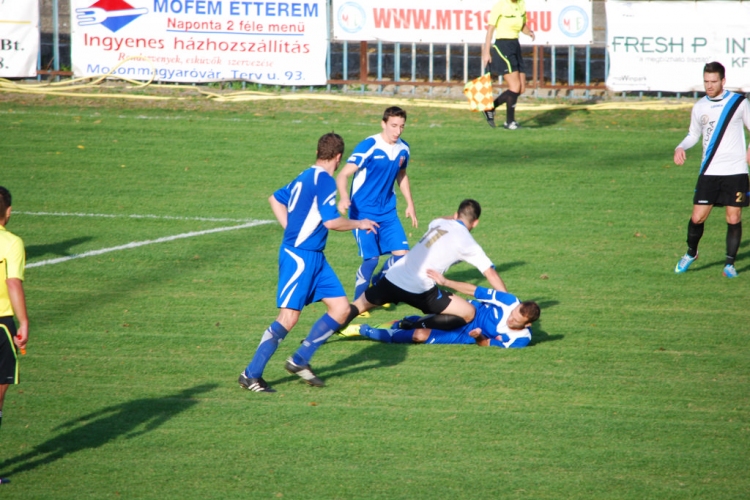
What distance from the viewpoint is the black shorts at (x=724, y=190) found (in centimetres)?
939

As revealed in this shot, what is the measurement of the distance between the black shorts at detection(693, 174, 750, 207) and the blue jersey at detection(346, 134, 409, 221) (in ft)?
11.3

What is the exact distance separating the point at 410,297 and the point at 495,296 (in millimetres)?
771

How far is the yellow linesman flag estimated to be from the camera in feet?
54.2

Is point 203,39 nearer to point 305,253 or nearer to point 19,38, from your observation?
point 19,38

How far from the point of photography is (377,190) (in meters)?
8.50

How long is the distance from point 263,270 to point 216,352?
2661 millimetres

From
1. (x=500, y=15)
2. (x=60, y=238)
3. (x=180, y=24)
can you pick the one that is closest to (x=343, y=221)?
(x=60, y=238)

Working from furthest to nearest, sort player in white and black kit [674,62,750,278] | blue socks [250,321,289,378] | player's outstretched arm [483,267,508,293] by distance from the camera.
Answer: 1. player in white and black kit [674,62,750,278]
2. player's outstretched arm [483,267,508,293]
3. blue socks [250,321,289,378]

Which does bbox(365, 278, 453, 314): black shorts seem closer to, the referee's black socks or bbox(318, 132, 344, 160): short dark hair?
bbox(318, 132, 344, 160): short dark hair

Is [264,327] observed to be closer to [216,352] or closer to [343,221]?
[216,352]

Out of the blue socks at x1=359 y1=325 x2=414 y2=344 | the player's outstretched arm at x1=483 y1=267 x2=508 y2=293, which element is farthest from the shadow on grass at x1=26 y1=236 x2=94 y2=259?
the player's outstretched arm at x1=483 y1=267 x2=508 y2=293

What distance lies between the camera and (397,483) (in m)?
5.10

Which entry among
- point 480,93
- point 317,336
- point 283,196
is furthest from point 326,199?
point 480,93

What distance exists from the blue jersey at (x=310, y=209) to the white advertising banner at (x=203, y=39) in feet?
41.1
